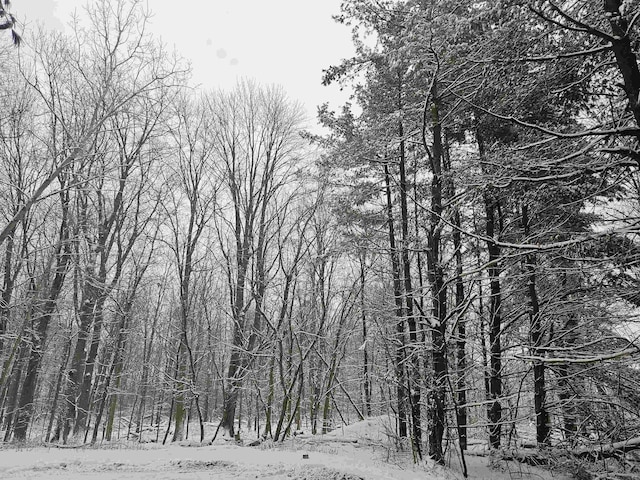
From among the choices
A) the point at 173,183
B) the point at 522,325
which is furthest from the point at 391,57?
the point at 173,183

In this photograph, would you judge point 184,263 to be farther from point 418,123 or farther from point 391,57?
point 391,57

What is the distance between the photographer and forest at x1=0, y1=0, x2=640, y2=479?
5.40 metres

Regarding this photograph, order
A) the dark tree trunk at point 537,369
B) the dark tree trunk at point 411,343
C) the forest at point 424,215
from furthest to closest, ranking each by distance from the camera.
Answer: the dark tree trunk at point 537,369, the dark tree trunk at point 411,343, the forest at point 424,215

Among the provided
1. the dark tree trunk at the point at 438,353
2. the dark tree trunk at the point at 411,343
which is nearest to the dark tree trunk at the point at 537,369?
the dark tree trunk at the point at 438,353

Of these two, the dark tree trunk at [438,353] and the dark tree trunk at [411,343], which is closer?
the dark tree trunk at [438,353]

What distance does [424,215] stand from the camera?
404 inches

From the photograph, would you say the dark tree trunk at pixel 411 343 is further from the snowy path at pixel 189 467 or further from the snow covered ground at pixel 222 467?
the snowy path at pixel 189 467

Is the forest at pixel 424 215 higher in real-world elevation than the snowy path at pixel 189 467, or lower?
higher

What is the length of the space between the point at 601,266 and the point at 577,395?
153 inches

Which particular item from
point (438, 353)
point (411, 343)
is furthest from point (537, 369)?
point (411, 343)

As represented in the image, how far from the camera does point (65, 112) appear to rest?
13.3 m

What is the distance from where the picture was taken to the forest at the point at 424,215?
5398 millimetres

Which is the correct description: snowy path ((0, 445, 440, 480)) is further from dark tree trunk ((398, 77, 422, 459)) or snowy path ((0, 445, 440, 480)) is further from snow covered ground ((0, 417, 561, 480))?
dark tree trunk ((398, 77, 422, 459))

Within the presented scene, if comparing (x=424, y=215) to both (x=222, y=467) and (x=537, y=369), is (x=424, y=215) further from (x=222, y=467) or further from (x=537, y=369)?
(x=222, y=467)
